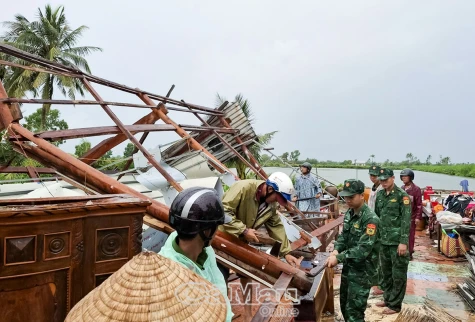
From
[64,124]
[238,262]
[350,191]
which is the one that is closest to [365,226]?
[350,191]

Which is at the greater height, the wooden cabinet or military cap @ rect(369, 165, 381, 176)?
military cap @ rect(369, 165, 381, 176)

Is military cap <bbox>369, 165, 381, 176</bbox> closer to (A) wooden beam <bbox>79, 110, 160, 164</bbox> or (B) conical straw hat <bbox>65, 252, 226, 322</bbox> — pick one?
(A) wooden beam <bbox>79, 110, 160, 164</bbox>

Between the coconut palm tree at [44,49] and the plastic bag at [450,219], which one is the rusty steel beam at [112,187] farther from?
the coconut palm tree at [44,49]

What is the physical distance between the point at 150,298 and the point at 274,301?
1.89 meters

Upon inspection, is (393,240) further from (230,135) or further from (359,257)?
(230,135)

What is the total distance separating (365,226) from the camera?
13.4 feet

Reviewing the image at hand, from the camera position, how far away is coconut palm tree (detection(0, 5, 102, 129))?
22344 mm

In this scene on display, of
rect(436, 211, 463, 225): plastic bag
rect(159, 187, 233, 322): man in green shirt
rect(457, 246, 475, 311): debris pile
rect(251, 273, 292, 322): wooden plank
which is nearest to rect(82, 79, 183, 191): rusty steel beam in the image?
rect(251, 273, 292, 322): wooden plank

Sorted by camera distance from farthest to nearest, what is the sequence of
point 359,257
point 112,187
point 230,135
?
point 230,135
point 359,257
point 112,187

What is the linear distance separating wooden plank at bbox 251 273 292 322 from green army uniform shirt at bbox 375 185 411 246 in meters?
2.65

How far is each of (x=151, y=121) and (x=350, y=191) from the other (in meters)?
3.43

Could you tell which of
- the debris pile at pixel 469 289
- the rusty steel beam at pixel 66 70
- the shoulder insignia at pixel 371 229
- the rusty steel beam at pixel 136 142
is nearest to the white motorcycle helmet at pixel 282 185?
the shoulder insignia at pixel 371 229

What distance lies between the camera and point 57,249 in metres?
2.12

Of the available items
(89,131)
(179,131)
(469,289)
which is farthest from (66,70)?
(469,289)
